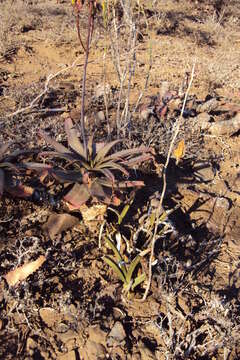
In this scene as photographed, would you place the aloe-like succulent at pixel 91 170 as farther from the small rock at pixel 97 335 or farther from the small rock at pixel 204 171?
the small rock at pixel 204 171

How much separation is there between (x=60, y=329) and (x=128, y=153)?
1.47 meters

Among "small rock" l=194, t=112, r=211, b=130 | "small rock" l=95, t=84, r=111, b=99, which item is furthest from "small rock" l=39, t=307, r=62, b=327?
"small rock" l=95, t=84, r=111, b=99

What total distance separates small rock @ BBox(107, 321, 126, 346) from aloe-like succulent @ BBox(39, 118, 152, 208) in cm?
84

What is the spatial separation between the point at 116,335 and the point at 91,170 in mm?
1260

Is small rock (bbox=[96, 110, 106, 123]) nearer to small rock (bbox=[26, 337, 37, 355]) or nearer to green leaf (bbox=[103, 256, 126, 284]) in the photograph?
green leaf (bbox=[103, 256, 126, 284])

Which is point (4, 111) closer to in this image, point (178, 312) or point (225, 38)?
point (178, 312)

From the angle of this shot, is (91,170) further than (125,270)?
Yes

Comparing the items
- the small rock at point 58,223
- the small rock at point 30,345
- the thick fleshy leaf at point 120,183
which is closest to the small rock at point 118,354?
the small rock at point 30,345

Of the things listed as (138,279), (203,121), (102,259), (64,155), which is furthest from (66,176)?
(203,121)

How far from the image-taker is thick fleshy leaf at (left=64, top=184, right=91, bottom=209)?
2555mm

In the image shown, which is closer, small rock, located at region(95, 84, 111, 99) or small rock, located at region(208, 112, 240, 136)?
small rock, located at region(208, 112, 240, 136)

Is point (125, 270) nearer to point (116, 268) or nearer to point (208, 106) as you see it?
point (116, 268)

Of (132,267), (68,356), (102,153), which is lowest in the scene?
(68,356)

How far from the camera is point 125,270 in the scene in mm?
2410
